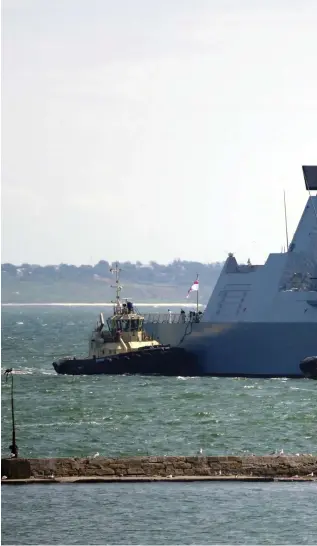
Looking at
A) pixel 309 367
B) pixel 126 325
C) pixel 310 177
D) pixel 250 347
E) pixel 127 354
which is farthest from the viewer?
pixel 126 325

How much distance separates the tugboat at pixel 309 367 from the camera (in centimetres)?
6034

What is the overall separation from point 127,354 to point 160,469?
3674 cm

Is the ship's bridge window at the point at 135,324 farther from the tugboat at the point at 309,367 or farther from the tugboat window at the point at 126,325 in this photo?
the tugboat at the point at 309,367

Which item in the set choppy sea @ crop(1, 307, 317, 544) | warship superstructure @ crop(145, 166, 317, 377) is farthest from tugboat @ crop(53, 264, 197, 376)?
warship superstructure @ crop(145, 166, 317, 377)

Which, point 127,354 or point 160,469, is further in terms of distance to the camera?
point 127,354

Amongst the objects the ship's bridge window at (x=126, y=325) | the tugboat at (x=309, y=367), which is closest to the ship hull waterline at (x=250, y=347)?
the tugboat at (x=309, y=367)

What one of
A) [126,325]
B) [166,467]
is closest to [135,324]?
[126,325]

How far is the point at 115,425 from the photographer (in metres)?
44.9

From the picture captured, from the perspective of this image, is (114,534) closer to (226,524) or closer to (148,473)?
(226,524)

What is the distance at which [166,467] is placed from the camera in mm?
30359

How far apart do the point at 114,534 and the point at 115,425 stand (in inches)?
753

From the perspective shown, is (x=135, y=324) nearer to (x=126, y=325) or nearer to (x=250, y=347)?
(x=126, y=325)

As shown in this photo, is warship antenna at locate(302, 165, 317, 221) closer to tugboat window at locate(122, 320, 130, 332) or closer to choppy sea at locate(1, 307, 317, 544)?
choppy sea at locate(1, 307, 317, 544)

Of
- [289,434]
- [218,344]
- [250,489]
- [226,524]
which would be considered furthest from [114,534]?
[218,344]
